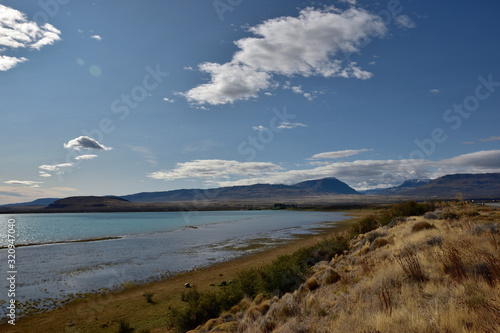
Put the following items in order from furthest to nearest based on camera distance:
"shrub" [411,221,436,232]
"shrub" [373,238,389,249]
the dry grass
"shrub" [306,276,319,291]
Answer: "shrub" [411,221,436,232], "shrub" [373,238,389,249], "shrub" [306,276,319,291], the dry grass

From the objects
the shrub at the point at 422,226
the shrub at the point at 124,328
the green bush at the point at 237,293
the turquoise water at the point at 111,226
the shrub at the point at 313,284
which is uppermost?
the shrub at the point at 422,226

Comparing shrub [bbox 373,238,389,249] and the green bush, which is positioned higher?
shrub [bbox 373,238,389,249]

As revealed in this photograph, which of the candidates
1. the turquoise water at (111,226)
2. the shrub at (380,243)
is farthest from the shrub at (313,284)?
the turquoise water at (111,226)

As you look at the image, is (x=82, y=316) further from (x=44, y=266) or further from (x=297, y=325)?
(x=44, y=266)

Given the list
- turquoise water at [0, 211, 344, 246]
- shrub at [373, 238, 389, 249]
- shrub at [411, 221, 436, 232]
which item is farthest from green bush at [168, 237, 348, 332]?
turquoise water at [0, 211, 344, 246]

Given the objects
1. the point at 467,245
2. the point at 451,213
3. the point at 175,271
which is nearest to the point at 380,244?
the point at 451,213

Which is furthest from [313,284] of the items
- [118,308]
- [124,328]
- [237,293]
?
[118,308]

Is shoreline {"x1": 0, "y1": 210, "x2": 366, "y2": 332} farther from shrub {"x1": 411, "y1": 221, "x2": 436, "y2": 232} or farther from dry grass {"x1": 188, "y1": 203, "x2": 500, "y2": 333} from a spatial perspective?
shrub {"x1": 411, "y1": 221, "x2": 436, "y2": 232}

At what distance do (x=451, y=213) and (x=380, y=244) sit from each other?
710 centimetres

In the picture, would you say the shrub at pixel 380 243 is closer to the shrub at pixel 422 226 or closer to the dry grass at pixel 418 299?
the shrub at pixel 422 226

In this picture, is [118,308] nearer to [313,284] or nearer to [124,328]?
[124,328]

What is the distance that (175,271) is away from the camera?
1108 inches

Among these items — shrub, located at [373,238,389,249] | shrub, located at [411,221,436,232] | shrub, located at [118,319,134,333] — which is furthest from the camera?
shrub, located at [411,221,436,232]

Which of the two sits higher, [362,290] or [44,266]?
[362,290]
